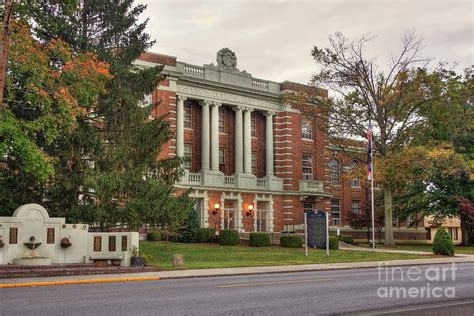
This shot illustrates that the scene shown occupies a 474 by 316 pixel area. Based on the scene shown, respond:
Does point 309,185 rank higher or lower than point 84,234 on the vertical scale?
higher

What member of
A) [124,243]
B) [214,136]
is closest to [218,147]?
[214,136]

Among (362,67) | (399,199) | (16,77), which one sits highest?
(362,67)

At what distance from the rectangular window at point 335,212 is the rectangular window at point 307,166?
228 inches

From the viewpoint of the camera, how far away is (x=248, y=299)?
43.4 ft

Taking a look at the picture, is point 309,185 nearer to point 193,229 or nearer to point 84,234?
point 193,229

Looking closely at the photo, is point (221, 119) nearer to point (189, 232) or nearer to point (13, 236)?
point (189, 232)

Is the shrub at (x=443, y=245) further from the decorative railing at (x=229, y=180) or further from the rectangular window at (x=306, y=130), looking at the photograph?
the rectangular window at (x=306, y=130)

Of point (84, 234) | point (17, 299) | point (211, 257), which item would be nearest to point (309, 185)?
point (211, 257)

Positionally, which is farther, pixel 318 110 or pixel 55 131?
pixel 318 110

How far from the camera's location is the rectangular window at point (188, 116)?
171 feet

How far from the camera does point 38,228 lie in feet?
77.1

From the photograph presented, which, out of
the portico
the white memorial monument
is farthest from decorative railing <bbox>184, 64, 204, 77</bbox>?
the white memorial monument

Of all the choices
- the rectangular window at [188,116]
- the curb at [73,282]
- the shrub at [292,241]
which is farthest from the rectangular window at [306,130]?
the curb at [73,282]

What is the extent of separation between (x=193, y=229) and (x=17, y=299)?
2933 cm
